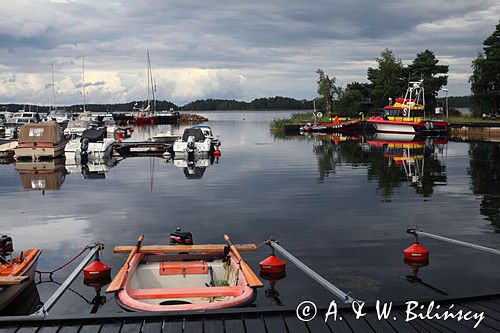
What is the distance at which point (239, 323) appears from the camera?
8227mm

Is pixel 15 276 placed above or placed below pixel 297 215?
above

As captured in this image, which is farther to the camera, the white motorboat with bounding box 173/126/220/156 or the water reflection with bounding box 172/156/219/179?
the white motorboat with bounding box 173/126/220/156

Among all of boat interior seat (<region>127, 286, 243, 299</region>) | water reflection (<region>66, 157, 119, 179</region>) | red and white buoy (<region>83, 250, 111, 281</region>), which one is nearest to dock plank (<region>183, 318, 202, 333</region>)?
boat interior seat (<region>127, 286, 243, 299</region>)

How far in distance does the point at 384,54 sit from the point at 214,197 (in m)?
101

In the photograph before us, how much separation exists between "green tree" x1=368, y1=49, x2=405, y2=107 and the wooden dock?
103 m

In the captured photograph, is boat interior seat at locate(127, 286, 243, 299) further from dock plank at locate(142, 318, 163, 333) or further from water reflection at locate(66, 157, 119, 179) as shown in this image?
water reflection at locate(66, 157, 119, 179)

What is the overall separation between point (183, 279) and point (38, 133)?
1541 inches

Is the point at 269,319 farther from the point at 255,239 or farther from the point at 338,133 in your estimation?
the point at 338,133

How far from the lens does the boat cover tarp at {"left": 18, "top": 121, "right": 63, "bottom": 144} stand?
1876 inches

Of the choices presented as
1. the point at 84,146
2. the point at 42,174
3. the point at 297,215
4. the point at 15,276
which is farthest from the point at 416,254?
the point at 84,146

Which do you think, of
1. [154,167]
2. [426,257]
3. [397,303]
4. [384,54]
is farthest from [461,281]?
[384,54]

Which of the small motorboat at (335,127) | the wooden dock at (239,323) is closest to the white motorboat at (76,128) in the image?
the small motorboat at (335,127)

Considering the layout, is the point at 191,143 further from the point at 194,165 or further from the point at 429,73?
the point at 429,73

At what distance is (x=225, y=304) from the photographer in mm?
9742
